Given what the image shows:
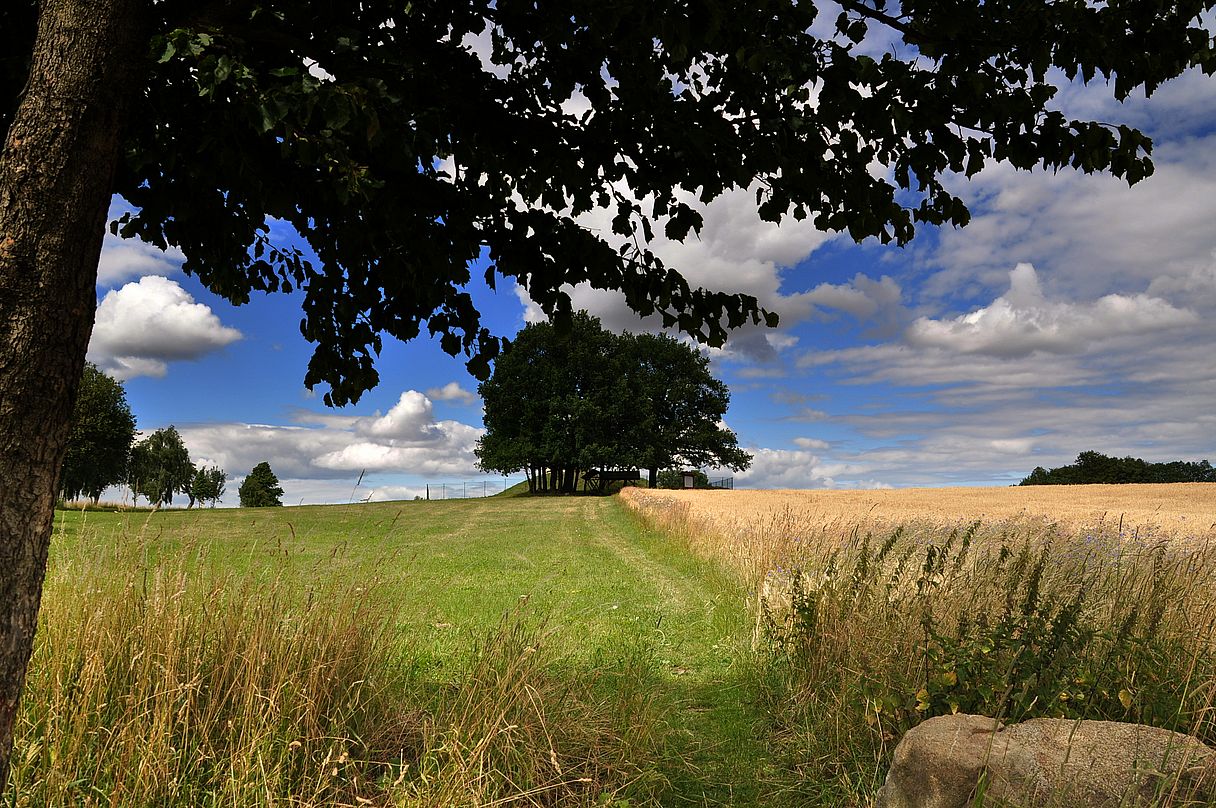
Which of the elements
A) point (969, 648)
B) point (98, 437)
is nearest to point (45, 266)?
point (969, 648)

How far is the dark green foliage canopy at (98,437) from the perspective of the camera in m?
45.5

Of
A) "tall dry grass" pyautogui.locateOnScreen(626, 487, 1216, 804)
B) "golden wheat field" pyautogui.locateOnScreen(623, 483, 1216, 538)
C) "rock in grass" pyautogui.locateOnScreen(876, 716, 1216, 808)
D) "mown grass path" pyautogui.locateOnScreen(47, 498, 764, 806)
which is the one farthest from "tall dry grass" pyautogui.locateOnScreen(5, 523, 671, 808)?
"golden wheat field" pyautogui.locateOnScreen(623, 483, 1216, 538)

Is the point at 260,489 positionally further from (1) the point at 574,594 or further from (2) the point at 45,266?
(2) the point at 45,266

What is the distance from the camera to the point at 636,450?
53.1m

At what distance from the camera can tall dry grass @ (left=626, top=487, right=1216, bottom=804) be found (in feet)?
15.7

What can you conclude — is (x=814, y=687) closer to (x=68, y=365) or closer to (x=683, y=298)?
(x=683, y=298)

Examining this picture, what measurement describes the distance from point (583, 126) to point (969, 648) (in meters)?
4.32

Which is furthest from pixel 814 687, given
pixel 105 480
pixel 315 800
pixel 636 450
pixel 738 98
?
pixel 105 480

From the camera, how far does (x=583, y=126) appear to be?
5.05m

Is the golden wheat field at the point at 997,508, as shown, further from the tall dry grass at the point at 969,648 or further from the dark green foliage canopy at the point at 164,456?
the dark green foliage canopy at the point at 164,456

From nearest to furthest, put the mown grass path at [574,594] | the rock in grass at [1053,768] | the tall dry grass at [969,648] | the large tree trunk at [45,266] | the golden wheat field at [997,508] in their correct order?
the large tree trunk at [45,266]
the rock in grass at [1053,768]
the tall dry grass at [969,648]
the mown grass path at [574,594]
the golden wheat field at [997,508]

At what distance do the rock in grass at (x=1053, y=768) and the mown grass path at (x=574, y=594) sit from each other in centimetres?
184

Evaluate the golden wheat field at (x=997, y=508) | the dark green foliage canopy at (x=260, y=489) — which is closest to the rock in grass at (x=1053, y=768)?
the golden wheat field at (x=997, y=508)

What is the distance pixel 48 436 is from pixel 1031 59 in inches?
232
